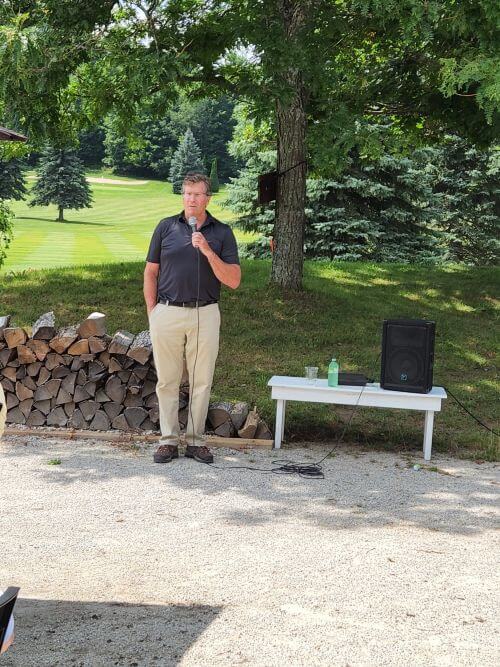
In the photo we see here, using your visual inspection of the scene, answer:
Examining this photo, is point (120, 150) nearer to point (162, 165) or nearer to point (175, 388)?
point (162, 165)

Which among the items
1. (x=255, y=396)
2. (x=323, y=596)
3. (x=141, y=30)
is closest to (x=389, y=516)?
(x=323, y=596)

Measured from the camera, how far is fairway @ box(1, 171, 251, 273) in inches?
985

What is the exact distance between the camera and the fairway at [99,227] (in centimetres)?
2503

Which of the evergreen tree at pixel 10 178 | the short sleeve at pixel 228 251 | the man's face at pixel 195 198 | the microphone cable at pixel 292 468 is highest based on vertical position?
the evergreen tree at pixel 10 178

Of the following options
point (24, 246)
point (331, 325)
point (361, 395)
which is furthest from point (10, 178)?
point (361, 395)

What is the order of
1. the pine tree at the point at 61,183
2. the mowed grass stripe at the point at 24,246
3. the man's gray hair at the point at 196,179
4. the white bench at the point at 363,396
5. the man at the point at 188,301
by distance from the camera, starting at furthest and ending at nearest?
1. the pine tree at the point at 61,183
2. the mowed grass stripe at the point at 24,246
3. the white bench at the point at 363,396
4. the man at the point at 188,301
5. the man's gray hair at the point at 196,179

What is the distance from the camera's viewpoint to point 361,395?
22.7 ft

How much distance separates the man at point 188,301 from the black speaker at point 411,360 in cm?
147

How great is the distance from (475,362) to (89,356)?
4.76 meters

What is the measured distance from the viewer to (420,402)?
6.93 m

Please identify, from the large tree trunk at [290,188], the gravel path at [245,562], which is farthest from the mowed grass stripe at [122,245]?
the gravel path at [245,562]

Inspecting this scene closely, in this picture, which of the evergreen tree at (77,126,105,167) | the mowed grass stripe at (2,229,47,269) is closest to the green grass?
the mowed grass stripe at (2,229,47,269)

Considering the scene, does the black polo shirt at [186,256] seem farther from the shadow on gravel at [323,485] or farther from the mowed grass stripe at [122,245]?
the mowed grass stripe at [122,245]

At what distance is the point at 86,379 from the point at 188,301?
161cm
